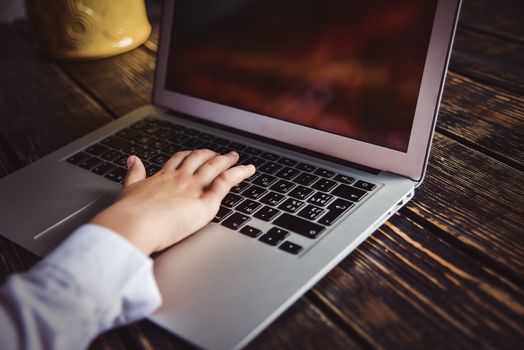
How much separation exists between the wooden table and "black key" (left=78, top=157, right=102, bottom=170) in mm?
118

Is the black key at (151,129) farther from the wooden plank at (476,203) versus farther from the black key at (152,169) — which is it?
the wooden plank at (476,203)

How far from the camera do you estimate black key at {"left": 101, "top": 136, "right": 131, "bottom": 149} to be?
78 cm

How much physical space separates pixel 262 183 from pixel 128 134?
0.95ft

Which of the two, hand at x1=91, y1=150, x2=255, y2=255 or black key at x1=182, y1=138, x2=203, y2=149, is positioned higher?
hand at x1=91, y1=150, x2=255, y2=255

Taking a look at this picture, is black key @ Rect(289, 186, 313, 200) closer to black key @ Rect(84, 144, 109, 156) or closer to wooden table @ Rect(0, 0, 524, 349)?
wooden table @ Rect(0, 0, 524, 349)

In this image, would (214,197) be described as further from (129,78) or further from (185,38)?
(129,78)

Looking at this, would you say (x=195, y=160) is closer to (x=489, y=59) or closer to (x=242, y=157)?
(x=242, y=157)

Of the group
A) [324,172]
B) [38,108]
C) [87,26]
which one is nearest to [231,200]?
[324,172]

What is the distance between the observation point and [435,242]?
1.79 ft

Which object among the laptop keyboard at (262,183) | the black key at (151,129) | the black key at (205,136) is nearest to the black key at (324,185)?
the laptop keyboard at (262,183)

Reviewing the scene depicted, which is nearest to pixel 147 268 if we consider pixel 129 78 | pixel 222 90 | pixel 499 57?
pixel 222 90

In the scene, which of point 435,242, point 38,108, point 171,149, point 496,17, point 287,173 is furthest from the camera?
point 496,17

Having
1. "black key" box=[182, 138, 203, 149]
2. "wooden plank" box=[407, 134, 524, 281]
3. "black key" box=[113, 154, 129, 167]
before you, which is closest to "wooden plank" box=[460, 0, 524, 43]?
"wooden plank" box=[407, 134, 524, 281]

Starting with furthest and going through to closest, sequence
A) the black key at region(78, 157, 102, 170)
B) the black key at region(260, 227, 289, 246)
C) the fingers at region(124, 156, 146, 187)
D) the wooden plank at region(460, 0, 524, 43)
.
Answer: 1. the wooden plank at region(460, 0, 524, 43)
2. the black key at region(78, 157, 102, 170)
3. the fingers at region(124, 156, 146, 187)
4. the black key at region(260, 227, 289, 246)
